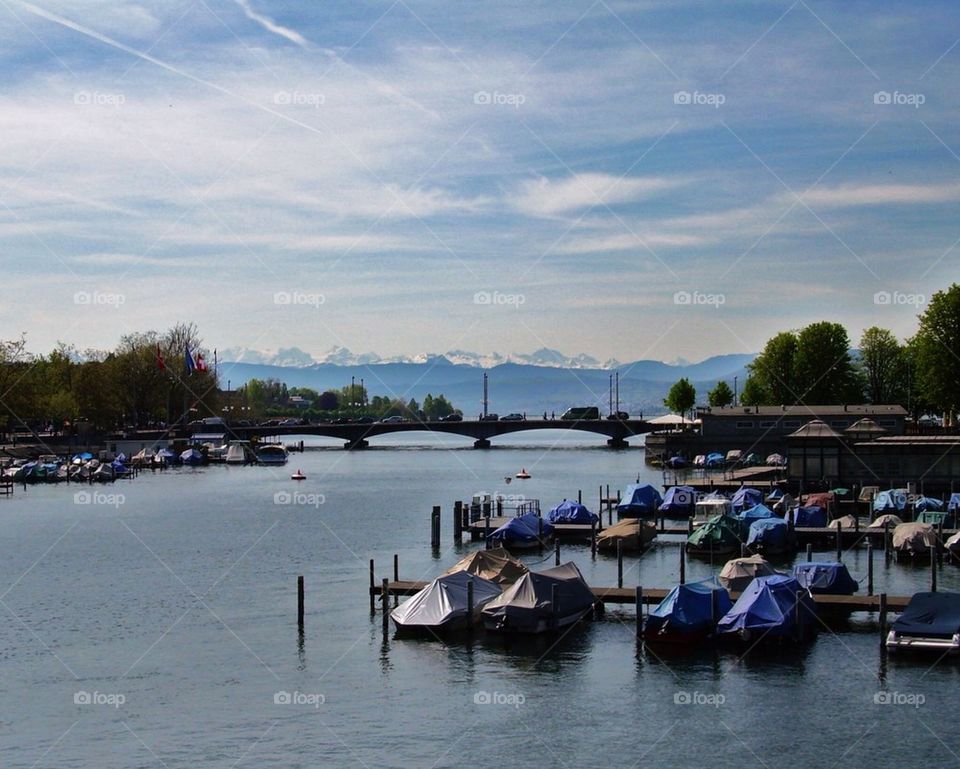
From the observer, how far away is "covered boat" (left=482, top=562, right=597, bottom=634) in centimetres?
4997

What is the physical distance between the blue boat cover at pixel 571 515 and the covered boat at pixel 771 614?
34106 mm

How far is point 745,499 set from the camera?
91125mm

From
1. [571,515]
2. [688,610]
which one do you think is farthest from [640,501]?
[688,610]

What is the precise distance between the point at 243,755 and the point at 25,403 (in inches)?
5371

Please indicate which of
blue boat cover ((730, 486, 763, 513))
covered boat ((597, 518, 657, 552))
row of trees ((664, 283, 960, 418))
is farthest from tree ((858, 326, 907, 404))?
covered boat ((597, 518, 657, 552))

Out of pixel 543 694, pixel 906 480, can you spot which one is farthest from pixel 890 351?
pixel 543 694

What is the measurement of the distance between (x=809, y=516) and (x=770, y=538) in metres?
8.45

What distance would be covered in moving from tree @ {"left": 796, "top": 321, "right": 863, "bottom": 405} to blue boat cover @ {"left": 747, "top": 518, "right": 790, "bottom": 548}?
333 ft

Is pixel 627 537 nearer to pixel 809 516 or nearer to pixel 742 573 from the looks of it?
pixel 809 516

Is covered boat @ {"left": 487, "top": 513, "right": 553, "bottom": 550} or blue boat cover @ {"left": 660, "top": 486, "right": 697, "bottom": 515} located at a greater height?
blue boat cover @ {"left": 660, "top": 486, "right": 697, "bottom": 515}

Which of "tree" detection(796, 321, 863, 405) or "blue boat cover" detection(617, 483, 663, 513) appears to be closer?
"blue boat cover" detection(617, 483, 663, 513)

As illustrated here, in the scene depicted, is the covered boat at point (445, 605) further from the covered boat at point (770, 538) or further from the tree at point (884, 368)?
the tree at point (884, 368)

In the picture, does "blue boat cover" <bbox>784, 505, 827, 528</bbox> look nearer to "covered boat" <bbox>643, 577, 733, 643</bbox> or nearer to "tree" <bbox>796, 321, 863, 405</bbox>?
"covered boat" <bbox>643, 577, 733, 643</bbox>

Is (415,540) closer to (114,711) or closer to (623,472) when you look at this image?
(114,711)
